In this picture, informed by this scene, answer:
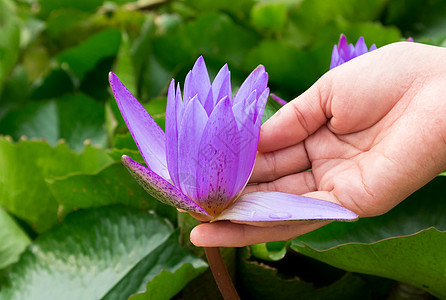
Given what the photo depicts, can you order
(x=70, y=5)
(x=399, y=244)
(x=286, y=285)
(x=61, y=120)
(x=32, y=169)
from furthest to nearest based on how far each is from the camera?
(x=70, y=5), (x=61, y=120), (x=32, y=169), (x=286, y=285), (x=399, y=244)

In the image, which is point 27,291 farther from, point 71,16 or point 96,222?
point 71,16

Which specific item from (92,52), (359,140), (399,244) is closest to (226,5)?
(92,52)

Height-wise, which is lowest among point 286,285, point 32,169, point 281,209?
point 286,285

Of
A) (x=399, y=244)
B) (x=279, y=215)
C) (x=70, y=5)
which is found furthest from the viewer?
(x=70, y=5)

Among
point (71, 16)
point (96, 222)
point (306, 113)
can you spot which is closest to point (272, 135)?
point (306, 113)

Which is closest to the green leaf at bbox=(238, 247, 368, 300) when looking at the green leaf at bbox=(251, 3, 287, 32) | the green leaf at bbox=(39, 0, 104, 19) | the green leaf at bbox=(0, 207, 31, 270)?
the green leaf at bbox=(0, 207, 31, 270)

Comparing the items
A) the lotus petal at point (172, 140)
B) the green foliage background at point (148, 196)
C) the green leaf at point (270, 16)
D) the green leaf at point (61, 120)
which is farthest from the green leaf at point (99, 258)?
the green leaf at point (270, 16)

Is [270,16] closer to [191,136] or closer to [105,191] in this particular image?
[105,191]
